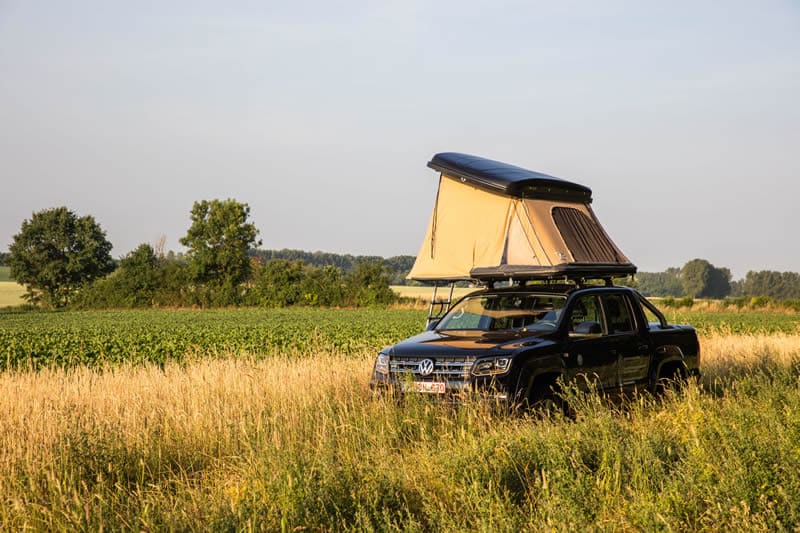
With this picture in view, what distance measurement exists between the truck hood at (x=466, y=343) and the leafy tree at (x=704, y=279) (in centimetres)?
12604

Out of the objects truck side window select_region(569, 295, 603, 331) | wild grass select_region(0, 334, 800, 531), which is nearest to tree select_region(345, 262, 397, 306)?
truck side window select_region(569, 295, 603, 331)

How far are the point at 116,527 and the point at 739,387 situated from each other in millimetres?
8331

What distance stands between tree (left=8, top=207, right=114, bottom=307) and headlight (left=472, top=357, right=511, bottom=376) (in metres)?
89.2

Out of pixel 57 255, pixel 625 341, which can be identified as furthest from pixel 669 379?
pixel 57 255

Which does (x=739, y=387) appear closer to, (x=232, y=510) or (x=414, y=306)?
(x=232, y=510)

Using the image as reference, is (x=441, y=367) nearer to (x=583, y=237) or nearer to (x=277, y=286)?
(x=583, y=237)

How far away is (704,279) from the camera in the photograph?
12838 centimetres

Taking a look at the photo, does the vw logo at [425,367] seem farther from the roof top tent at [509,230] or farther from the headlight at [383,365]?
the roof top tent at [509,230]

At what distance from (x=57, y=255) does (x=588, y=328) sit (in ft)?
305

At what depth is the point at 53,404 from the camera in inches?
385

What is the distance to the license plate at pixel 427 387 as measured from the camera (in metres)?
8.79

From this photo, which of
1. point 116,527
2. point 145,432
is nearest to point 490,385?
point 145,432

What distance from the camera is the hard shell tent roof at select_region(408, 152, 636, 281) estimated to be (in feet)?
38.2

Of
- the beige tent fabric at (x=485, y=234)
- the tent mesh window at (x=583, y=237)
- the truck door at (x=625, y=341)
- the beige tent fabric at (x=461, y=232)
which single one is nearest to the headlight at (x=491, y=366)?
the truck door at (x=625, y=341)
